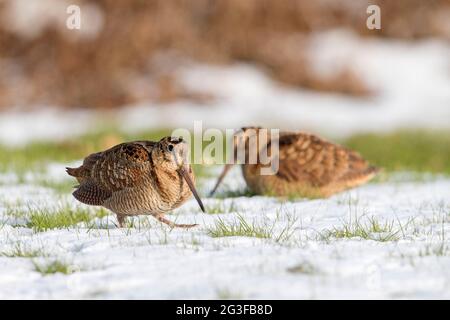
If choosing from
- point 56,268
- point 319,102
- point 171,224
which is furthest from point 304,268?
point 319,102

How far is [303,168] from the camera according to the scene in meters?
8.30

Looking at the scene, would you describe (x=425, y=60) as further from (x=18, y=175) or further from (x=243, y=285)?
(x=243, y=285)

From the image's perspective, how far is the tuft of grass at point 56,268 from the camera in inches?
186

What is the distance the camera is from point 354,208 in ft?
23.3

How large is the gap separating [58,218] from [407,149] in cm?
828

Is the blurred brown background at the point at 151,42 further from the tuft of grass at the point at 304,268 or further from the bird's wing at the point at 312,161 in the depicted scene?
the tuft of grass at the point at 304,268

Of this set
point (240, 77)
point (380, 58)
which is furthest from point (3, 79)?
point (380, 58)

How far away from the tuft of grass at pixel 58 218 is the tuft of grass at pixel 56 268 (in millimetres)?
1283

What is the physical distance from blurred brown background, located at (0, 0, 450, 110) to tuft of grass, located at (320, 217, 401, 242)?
512 inches

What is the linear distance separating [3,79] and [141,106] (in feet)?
11.7

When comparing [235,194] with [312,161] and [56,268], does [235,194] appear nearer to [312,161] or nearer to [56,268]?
[312,161]
